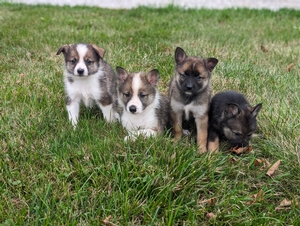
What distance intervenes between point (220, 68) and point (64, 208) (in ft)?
12.8

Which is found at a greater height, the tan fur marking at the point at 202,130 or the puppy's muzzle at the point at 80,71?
the puppy's muzzle at the point at 80,71

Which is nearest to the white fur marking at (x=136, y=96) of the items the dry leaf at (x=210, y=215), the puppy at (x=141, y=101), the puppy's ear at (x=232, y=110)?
the puppy at (x=141, y=101)

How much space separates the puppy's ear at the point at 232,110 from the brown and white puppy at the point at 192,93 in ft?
0.95

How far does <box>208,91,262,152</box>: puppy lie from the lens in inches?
148

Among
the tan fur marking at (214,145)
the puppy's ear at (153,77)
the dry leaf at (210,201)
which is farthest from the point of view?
the puppy's ear at (153,77)

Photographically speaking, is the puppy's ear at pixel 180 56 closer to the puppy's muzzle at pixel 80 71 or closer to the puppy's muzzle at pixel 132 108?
the puppy's muzzle at pixel 132 108

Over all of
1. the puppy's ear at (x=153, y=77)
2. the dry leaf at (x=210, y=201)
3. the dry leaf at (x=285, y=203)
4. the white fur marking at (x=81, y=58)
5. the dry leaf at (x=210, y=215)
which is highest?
the white fur marking at (x=81, y=58)

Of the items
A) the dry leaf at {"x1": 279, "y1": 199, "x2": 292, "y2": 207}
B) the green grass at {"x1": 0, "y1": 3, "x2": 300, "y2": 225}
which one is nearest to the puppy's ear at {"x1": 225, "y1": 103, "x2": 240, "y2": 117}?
the green grass at {"x1": 0, "y1": 3, "x2": 300, "y2": 225}

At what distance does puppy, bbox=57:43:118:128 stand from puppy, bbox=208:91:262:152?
1290 millimetres

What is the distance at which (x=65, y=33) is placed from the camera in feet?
26.2

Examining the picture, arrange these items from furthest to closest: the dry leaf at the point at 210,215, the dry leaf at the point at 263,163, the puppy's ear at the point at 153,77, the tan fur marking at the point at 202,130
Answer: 1. the puppy's ear at the point at 153,77
2. the tan fur marking at the point at 202,130
3. the dry leaf at the point at 263,163
4. the dry leaf at the point at 210,215

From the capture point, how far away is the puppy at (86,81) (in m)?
4.40

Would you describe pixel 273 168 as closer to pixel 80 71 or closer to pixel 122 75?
pixel 122 75

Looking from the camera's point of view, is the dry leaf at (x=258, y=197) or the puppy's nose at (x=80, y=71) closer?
the dry leaf at (x=258, y=197)
